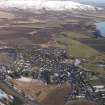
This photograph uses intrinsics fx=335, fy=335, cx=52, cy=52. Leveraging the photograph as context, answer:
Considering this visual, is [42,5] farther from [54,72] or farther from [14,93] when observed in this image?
[14,93]

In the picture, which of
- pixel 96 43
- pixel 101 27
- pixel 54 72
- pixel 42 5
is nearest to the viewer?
pixel 54 72

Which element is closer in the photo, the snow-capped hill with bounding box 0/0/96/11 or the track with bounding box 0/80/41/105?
the track with bounding box 0/80/41/105

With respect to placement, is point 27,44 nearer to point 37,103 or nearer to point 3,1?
point 37,103

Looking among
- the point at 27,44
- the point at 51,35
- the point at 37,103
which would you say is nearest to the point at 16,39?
the point at 27,44

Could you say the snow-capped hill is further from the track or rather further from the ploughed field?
the track

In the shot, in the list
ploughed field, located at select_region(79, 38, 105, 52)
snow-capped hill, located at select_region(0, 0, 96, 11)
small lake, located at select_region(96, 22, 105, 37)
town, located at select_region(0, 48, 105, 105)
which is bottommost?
small lake, located at select_region(96, 22, 105, 37)

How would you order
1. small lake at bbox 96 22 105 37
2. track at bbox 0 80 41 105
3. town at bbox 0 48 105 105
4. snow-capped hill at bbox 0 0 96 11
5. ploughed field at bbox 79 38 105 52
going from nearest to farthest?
track at bbox 0 80 41 105 < town at bbox 0 48 105 105 < ploughed field at bbox 79 38 105 52 < small lake at bbox 96 22 105 37 < snow-capped hill at bbox 0 0 96 11

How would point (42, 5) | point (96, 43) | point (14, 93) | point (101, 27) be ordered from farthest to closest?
point (42, 5) → point (101, 27) → point (96, 43) → point (14, 93)

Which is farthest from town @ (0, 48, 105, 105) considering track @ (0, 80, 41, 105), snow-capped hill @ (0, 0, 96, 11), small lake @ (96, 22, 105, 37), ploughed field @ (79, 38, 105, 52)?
snow-capped hill @ (0, 0, 96, 11)

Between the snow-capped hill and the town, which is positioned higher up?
the snow-capped hill

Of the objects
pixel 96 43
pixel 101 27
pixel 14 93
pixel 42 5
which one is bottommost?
pixel 101 27

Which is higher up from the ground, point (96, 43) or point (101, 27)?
point (96, 43)

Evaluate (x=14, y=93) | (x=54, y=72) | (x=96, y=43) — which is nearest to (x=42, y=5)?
(x=96, y=43)

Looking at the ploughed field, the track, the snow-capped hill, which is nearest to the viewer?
the track
